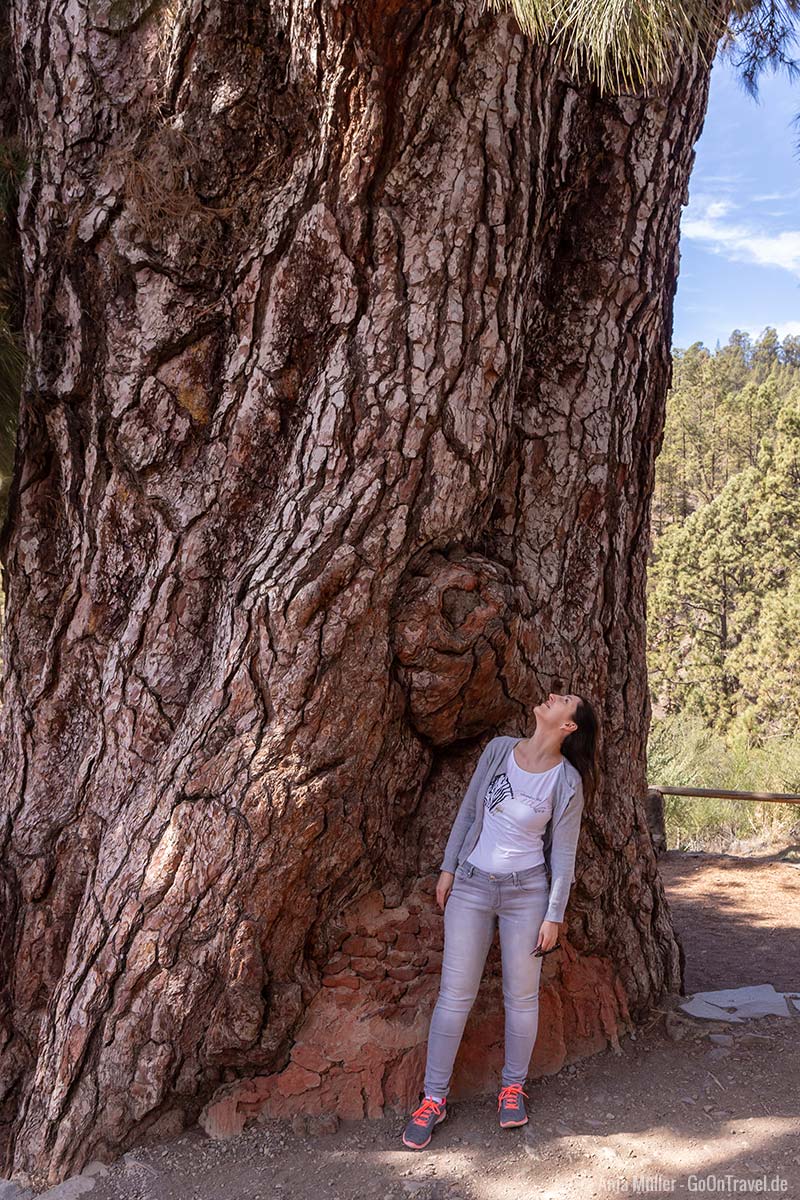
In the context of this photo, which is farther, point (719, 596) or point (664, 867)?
point (719, 596)

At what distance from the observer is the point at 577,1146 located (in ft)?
11.3

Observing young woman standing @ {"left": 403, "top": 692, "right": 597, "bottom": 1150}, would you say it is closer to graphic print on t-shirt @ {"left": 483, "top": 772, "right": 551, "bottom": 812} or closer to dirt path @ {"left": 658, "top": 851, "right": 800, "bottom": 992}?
graphic print on t-shirt @ {"left": 483, "top": 772, "right": 551, "bottom": 812}

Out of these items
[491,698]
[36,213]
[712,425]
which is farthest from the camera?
[712,425]

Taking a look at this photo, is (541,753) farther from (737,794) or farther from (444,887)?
(737,794)

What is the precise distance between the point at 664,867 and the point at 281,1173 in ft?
17.1

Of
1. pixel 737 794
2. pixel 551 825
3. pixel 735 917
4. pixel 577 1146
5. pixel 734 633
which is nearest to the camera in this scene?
pixel 577 1146

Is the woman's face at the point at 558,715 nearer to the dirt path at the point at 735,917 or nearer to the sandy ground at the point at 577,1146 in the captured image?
the sandy ground at the point at 577,1146

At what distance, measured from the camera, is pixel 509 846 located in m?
3.62

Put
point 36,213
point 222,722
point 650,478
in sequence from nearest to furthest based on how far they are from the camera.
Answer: point 222,722
point 36,213
point 650,478

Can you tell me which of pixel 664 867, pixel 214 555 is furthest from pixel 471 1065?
pixel 664 867

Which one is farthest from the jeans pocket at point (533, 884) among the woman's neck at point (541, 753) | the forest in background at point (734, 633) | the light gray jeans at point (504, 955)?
the forest in background at point (734, 633)

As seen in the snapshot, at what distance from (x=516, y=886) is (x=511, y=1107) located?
745 millimetres

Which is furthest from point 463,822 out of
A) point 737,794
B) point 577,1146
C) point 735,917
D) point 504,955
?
point 737,794

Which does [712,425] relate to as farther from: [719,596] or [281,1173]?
[281,1173]
